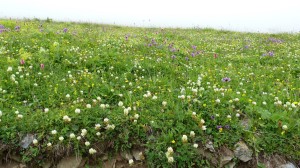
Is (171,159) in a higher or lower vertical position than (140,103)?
lower

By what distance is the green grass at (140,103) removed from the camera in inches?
207

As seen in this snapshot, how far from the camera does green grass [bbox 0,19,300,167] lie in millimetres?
5258

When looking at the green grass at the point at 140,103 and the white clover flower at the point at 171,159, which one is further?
the green grass at the point at 140,103

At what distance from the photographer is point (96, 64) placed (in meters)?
8.55

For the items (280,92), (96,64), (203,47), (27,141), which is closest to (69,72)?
(96,64)

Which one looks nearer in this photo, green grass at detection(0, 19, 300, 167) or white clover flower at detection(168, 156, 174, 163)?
white clover flower at detection(168, 156, 174, 163)

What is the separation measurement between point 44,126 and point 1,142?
0.86 m

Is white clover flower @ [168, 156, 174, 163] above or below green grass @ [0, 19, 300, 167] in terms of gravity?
below

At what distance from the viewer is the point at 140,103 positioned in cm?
625

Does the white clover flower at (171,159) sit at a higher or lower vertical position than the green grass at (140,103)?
lower

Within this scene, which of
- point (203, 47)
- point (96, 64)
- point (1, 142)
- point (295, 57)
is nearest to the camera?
point (1, 142)

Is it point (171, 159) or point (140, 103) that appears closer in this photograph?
point (171, 159)

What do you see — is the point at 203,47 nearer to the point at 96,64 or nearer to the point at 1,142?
the point at 96,64

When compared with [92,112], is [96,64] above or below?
above
